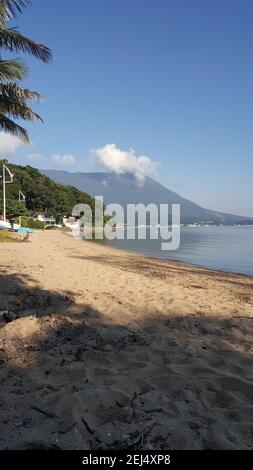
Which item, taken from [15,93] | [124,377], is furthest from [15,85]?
[124,377]

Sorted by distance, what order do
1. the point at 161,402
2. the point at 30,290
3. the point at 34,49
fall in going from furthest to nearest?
the point at 34,49 < the point at 30,290 < the point at 161,402

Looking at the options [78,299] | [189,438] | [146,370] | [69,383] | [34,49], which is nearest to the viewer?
[189,438]

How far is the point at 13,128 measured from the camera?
1572cm

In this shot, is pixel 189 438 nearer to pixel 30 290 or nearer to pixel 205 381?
pixel 205 381

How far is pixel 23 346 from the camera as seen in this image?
456cm

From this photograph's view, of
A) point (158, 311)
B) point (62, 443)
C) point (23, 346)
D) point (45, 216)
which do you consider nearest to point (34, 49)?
point (158, 311)

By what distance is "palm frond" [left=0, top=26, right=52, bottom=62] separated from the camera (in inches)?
438

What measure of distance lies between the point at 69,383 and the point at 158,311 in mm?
3529

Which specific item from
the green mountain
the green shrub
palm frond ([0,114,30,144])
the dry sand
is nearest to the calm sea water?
palm frond ([0,114,30,144])

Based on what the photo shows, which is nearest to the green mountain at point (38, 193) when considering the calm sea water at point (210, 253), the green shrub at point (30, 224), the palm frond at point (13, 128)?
the green shrub at point (30, 224)

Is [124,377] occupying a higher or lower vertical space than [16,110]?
lower

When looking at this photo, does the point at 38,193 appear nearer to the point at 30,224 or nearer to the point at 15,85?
the point at 30,224

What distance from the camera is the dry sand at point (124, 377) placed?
2.83m

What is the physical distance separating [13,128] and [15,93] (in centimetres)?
152
